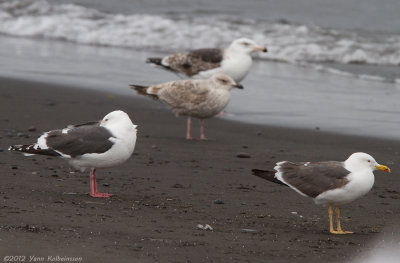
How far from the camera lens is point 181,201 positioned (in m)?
7.16

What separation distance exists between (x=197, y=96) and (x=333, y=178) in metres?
4.59

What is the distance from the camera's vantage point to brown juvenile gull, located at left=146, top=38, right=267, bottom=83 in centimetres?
1338

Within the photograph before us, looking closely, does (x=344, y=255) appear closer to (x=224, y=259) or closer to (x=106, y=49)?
(x=224, y=259)

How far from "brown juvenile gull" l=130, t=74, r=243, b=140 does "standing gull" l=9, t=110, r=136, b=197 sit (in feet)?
10.8

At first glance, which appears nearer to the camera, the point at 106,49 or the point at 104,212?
the point at 104,212

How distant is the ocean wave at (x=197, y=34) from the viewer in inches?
747

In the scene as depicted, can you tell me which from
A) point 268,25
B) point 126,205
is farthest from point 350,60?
point 126,205

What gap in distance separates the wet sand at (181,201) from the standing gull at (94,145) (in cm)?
31

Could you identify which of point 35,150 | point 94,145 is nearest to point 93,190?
point 94,145

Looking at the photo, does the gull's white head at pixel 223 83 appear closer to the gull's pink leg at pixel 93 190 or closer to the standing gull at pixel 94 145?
the standing gull at pixel 94 145

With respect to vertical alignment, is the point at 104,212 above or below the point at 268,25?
below

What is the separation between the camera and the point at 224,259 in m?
5.29

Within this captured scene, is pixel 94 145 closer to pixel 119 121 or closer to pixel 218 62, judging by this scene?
pixel 119 121

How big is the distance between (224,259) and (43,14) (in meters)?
19.8
